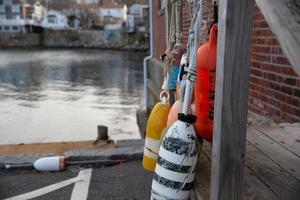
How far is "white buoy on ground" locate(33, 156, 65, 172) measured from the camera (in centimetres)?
480

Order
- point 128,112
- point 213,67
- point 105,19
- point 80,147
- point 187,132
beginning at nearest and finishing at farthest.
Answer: point 187,132 < point 213,67 < point 80,147 < point 128,112 < point 105,19

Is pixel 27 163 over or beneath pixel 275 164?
beneath

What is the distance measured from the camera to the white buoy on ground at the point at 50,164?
15.8 ft

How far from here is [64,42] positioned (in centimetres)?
8925

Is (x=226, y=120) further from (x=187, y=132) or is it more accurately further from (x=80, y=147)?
(x=80, y=147)

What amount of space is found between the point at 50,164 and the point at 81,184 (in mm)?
552

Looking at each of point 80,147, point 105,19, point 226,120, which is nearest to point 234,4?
point 226,120

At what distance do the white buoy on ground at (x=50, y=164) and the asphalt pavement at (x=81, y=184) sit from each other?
0.06 metres

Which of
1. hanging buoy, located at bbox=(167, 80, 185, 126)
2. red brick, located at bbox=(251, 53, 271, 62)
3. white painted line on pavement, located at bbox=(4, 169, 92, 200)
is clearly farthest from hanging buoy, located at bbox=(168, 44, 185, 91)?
white painted line on pavement, located at bbox=(4, 169, 92, 200)

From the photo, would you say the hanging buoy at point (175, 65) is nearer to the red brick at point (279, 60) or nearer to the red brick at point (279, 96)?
the red brick at point (279, 60)

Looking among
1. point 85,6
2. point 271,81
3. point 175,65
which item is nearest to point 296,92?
point 271,81

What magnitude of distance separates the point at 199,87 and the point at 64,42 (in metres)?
89.0

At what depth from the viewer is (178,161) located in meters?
2.23

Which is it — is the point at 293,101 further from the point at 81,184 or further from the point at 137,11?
Result: the point at 137,11
